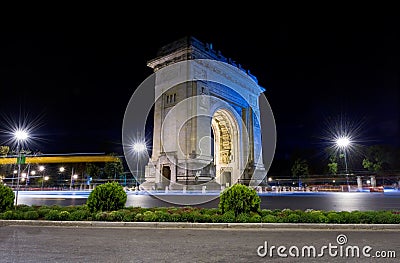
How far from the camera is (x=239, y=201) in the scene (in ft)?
34.2

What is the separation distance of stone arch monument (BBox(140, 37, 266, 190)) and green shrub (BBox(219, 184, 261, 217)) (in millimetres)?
23119

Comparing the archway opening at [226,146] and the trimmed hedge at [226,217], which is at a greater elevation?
the archway opening at [226,146]

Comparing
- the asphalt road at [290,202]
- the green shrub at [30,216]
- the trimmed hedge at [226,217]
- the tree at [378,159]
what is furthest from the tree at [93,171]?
the tree at [378,159]

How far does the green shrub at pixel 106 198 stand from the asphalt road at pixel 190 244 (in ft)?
6.08

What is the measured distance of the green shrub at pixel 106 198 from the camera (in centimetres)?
1138

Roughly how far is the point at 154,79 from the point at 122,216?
36.0m

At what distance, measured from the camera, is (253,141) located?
50.7 meters

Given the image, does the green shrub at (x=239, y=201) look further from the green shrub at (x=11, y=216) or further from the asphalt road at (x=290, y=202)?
the green shrub at (x=11, y=216)

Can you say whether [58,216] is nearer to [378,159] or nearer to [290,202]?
[290,202]

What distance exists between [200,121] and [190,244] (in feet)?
106

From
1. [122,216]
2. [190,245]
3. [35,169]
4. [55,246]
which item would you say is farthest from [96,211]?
[35,169]

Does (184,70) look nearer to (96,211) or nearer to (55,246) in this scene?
(96,211)

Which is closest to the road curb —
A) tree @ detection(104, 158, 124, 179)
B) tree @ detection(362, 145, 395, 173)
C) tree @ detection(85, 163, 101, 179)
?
tree @ detection(104, 158, 124, 179)

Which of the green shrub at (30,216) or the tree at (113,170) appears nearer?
the green shrub at (30,216)
